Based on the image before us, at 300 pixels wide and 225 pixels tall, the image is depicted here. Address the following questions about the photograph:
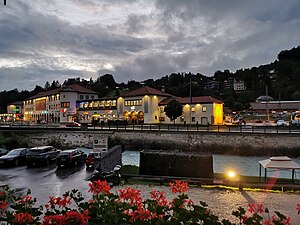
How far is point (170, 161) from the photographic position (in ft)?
58.9

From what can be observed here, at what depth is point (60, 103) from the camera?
258 feet

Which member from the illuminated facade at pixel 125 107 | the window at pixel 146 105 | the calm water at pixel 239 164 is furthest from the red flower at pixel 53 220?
the window at pixel 146 105

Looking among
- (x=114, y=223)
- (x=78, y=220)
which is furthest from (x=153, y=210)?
(x=78, y=220)

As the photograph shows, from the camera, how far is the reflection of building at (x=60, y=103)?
77.5m

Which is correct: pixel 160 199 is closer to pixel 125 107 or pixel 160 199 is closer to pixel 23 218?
pixel 23 218

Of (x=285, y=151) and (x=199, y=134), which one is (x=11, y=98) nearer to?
(x=199, y=134)

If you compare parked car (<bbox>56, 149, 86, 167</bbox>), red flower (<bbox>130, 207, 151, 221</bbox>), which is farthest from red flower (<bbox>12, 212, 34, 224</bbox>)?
parked car (<bbox>56, 149, 86, 167</bbox>)

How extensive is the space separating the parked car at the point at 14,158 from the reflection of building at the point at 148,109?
116ft

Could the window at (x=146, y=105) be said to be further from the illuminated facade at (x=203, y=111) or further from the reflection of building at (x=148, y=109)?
the illuminated facade at (x=203, y=111)

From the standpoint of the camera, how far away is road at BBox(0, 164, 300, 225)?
37.5 ft

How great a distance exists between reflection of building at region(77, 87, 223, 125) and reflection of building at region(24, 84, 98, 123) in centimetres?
608

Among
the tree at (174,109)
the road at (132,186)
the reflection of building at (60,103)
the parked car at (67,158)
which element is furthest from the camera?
the reflection of building at (60,103)

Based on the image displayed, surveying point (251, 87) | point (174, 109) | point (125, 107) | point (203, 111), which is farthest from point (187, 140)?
point (251, 87)

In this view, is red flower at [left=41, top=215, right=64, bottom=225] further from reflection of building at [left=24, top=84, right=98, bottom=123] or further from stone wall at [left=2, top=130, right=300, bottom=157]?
reflection of building at [left=24, top=84, right=98, bottom=123]
